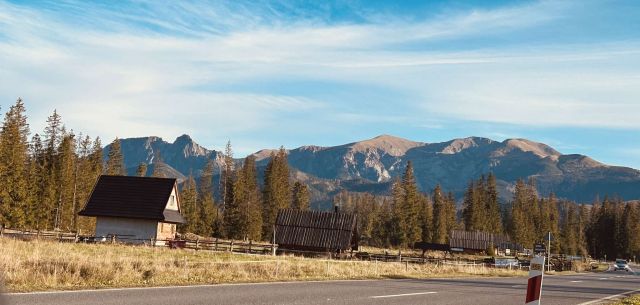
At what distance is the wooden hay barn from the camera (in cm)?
5344

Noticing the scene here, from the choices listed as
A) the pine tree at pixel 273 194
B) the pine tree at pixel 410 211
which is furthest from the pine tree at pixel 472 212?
the pine tree at pixel 273 194

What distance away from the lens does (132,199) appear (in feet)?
168

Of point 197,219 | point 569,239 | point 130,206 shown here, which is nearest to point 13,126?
point 130,206

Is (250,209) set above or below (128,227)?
above

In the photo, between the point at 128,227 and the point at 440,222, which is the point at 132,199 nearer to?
the point at 128,227

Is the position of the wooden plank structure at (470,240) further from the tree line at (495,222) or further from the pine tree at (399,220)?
the tree line at (495,222)

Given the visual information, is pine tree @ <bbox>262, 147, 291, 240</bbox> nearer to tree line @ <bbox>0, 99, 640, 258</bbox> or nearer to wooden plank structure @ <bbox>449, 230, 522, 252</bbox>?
tree line @ <bbox>0, 99, 640, 258</bbox>

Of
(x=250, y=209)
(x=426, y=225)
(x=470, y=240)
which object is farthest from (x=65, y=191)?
(x=426, y=225)

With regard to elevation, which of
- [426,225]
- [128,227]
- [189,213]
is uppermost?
[189,213]

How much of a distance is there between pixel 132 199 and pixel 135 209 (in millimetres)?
1666

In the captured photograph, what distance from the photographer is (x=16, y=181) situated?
62.5 meters

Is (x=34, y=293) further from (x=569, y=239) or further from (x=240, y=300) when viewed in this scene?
(x=569, y=239)

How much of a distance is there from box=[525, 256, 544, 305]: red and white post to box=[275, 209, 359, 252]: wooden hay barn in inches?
1730

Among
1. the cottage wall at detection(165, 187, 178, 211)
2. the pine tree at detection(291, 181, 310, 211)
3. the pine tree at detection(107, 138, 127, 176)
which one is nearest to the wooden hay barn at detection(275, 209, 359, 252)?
the cottage wall at detection(165, 187, 178, 211)
